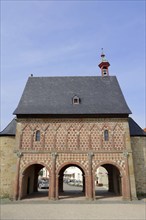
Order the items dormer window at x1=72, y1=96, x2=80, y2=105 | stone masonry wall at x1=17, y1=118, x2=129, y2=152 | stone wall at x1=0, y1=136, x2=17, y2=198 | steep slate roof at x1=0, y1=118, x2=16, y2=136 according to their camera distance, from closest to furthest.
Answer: stone wall at x1=0, y1=136, x2=17, y2=198 < stone masonry wall at x1=17, y1=118, x2=129, y2=152 < steep slate roof at x1=0, y1=118, x2=16, y2=136 < dormer window at x1=72, y1=96, x2=80, y2=105

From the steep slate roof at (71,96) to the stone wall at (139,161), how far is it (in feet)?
12.9

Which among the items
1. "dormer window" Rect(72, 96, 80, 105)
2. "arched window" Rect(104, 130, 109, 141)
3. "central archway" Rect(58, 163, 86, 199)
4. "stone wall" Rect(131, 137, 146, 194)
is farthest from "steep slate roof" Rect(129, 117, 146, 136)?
"central archway" Rect(58, 163, 86, 199)

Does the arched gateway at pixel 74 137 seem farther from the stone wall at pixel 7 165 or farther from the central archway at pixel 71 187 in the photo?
the central archway at pixel 71 187

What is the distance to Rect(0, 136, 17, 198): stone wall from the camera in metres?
18.7

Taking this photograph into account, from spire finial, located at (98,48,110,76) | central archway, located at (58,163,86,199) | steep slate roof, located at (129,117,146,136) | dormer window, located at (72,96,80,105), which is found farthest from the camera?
spire finial, located at (98,48,110,76)

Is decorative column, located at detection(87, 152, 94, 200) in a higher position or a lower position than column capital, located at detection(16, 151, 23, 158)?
lower

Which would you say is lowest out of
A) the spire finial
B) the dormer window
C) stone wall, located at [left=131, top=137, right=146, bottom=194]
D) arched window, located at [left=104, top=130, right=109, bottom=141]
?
stone wall, located at [left=131, top=137, right=146, bottom=194]

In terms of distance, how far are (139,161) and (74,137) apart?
306 inches

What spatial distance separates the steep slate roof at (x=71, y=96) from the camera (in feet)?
66.4

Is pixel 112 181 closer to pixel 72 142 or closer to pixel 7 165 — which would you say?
pixel 72 142

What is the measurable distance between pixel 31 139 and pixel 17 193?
17.3ft

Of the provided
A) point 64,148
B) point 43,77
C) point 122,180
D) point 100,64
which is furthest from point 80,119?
point 100,64

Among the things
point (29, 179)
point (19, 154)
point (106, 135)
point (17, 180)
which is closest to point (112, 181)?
point (106, 135)

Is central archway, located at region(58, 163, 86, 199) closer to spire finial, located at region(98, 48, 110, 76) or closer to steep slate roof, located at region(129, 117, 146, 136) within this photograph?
steep slate roof, located at region(129, 117, 146, 136)
